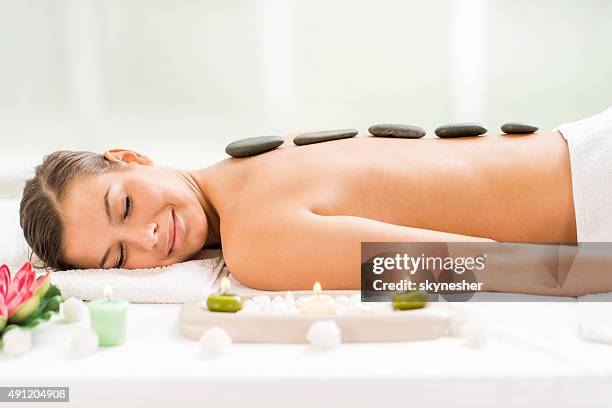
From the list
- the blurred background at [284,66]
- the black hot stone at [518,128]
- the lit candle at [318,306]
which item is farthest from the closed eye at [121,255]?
the blurred background at [284,66]

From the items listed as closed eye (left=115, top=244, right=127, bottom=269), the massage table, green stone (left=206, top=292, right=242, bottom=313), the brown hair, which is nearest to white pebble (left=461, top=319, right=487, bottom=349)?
the massage table

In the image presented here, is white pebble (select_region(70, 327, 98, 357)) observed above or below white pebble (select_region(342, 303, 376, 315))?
below

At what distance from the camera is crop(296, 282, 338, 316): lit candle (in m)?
1.11

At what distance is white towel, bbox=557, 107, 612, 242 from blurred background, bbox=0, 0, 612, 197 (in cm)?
135

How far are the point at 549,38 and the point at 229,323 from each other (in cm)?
220

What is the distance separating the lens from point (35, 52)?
284 centimetres

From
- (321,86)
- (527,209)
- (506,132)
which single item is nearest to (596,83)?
(321,86)

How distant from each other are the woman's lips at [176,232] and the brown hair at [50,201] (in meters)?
0.20

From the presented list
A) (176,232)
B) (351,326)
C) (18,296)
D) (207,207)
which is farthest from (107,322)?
(207,207)

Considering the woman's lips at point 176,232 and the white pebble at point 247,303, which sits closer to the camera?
the white pebble at point 247,303

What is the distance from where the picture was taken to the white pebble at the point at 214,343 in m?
1.03

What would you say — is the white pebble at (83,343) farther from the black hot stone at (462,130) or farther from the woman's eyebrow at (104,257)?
the black hot stone at (462,130)

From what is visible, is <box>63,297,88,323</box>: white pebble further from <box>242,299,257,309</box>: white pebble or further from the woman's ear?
the woman's ear

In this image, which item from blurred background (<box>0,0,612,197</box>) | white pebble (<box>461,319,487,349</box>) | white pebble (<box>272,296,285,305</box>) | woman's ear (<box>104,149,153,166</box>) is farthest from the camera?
blurred background (<box>0,0,612,197</box>)
